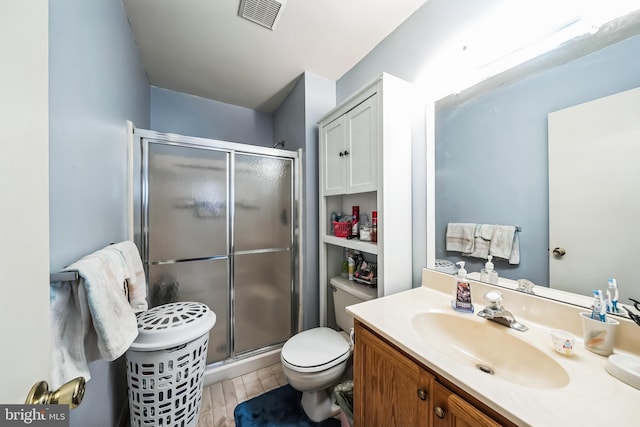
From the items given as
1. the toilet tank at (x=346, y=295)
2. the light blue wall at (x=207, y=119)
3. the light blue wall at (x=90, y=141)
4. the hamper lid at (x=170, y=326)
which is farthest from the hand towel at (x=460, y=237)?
the light blue wall at (x=207, y=119)

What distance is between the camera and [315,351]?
131cm

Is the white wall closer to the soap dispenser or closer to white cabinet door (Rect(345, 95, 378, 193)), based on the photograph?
white cabinet door (Rect(345, 95, 378, 193))

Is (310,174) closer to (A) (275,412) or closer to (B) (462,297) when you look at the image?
(B) (462,297)

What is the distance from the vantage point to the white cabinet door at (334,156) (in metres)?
1.58

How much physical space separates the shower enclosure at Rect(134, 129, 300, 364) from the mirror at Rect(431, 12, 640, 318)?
1.22 meters

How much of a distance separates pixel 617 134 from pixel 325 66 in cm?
170

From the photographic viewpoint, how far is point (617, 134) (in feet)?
2.39

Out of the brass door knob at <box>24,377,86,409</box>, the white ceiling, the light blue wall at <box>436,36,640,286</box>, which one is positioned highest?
the white ceiling

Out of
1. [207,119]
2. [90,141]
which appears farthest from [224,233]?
[207,119]

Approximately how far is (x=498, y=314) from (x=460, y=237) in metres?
0.40

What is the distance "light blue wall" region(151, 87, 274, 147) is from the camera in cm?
221

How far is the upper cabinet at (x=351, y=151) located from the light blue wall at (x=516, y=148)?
0.39 meters

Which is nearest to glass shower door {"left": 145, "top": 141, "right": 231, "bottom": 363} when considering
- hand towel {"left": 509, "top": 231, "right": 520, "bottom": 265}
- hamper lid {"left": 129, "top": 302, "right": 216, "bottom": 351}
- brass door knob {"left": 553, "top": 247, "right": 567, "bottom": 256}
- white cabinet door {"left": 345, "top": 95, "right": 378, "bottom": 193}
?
hamper lid {"left": 129, "top": 302, "right": 216, "bottom": 351}

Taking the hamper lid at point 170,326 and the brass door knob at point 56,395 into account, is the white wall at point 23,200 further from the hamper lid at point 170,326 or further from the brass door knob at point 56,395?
the hamper lid at point 170,326
